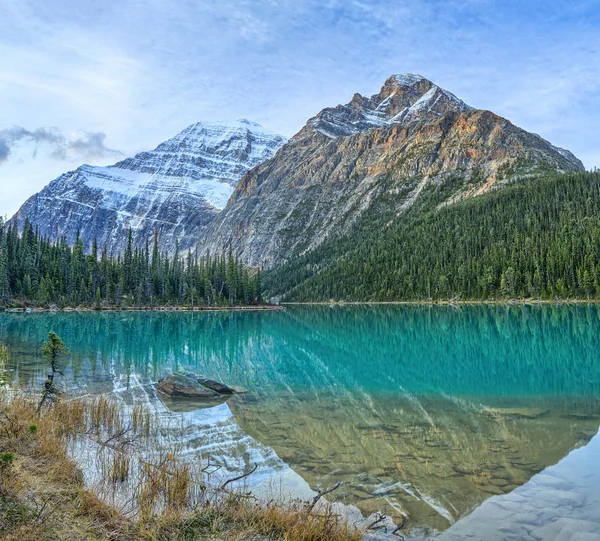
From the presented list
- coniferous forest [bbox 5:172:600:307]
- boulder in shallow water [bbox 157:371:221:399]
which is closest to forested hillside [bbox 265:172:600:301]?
coniferous forest [bbox 5:172:600:307]

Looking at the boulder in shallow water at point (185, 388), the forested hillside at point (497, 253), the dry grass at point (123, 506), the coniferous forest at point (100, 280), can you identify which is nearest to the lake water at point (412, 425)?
the boulder in shallow water at point (185, 388)

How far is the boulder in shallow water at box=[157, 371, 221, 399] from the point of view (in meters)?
21.8

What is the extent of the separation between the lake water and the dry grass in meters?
2.31

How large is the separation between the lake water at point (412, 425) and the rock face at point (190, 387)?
0.91m

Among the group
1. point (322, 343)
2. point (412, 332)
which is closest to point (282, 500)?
point (322, 343)

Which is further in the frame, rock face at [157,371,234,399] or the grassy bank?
the grassy bank

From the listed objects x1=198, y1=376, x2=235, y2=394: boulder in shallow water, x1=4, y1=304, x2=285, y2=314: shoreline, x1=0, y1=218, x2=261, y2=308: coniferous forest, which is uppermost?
x1=0, y1=218, x2=261, y2=308: coniferous forest

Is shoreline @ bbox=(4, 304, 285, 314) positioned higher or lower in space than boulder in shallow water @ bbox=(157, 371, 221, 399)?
lower

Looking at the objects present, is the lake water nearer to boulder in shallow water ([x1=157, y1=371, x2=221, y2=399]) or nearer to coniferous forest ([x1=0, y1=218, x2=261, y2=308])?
boulder in shallow water ([x1=157, y1=371, x2=221, y2=399])

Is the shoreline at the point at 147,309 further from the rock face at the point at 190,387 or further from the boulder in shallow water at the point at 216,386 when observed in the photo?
the boulder in shallow water at the point at 216,386

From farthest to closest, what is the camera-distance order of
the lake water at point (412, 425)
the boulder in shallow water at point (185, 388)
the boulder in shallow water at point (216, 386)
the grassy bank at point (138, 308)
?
the grassy bank at point (138, 308) < the boulder in shallow water at point (216, 386) < the boulder in shallow water at point (185, 388) < the lake water at point (412, 425)

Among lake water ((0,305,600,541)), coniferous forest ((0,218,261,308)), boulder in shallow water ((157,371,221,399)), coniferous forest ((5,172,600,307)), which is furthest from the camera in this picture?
coniferous forest ((5,172,600,307))

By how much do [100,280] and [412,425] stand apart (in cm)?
12577

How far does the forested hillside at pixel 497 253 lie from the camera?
116 m
